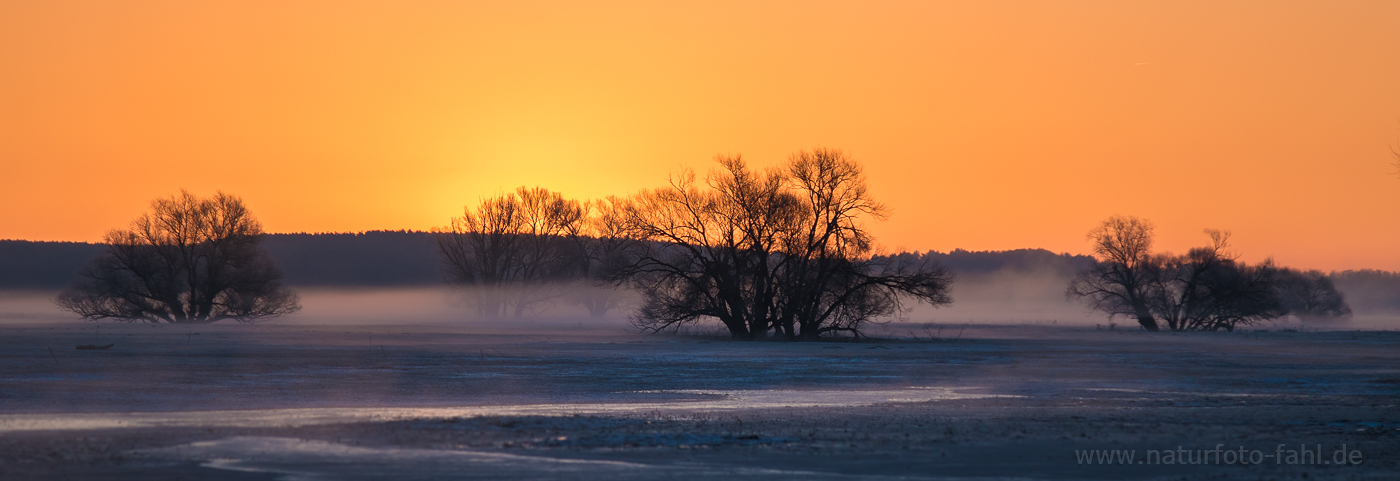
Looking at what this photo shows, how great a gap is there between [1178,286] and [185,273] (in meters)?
67.5

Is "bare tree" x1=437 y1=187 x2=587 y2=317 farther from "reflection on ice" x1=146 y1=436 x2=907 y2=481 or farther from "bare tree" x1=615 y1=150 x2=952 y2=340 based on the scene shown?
"reflection on ice" x1=146 y1=436 x2=907 y2=481

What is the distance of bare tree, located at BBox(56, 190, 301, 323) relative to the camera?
72062 mm

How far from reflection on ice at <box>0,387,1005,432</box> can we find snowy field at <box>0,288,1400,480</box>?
0.06 m

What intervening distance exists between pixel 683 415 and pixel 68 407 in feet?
28.3

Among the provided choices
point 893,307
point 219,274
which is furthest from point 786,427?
point 219,274

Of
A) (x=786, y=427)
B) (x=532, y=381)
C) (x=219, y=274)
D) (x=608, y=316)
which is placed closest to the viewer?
(x=786, y=427)

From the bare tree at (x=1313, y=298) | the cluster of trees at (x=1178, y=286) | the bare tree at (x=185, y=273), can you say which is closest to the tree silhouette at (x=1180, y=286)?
the cluster of trees at (x=1178, y=286)

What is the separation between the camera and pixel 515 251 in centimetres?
9106

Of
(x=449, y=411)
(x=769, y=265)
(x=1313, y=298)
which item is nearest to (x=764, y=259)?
(x=769, y=265)

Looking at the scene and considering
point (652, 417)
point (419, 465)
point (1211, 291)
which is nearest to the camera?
point (419, 465)

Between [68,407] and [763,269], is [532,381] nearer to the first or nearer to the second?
[68,407]

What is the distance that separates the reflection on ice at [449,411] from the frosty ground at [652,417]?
0.18ft

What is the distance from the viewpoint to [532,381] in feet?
76.4

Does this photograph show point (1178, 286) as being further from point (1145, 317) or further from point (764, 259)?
point (764, 259)
